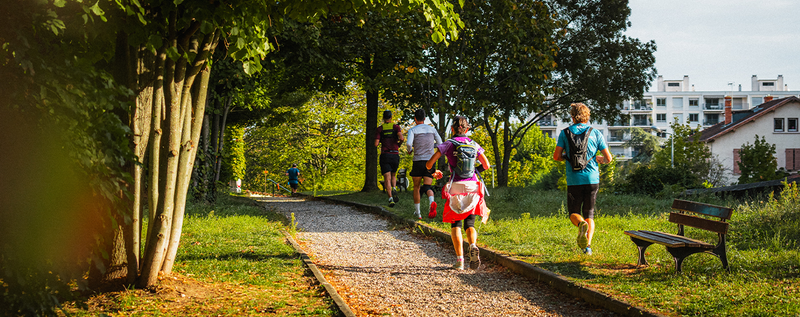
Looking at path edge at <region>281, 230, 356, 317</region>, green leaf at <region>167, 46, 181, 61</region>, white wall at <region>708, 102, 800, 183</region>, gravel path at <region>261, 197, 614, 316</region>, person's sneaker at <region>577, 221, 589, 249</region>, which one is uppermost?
white wall at <region>708, 102, 800, 183</region>

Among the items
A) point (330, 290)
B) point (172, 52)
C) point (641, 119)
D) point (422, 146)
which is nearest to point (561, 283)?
point (330, 290)

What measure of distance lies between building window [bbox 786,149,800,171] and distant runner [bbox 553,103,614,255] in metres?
56.4

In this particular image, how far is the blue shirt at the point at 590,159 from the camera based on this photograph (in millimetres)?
6780

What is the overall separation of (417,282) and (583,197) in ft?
7.35

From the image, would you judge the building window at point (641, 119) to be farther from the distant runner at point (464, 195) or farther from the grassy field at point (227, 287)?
the distant runner at point (464, 195)

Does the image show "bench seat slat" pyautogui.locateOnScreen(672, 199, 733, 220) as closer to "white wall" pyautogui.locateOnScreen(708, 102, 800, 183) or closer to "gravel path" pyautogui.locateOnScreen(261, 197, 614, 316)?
"gravel path" pyautogui.locateOnScreen(261, 197, 614, 316)

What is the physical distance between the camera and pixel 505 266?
6.96 m

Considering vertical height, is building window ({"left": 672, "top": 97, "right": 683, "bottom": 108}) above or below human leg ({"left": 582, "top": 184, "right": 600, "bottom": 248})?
above

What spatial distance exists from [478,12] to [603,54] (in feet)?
39.9

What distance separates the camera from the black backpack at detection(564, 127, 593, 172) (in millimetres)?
6773

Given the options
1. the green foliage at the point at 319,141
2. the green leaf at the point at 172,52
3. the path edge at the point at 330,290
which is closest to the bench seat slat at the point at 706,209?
the path edge at the point at 330,290

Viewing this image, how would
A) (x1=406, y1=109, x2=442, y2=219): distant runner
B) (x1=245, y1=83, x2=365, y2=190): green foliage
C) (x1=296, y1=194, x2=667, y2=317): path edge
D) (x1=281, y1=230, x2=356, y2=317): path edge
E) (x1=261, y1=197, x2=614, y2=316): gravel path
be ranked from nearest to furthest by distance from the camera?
(x1=296, y1=194, x2=667, y2=317): path edge < (x1=281, y1=230, x2=356, y2=317): path edge < (x1=261, y1=197, x2=614, y2=316): gravel path < (x1=406, y1=109, x2=442, y2=219): distant runner < (x1=245, y1=83, x2=365, y2=190): green foliage

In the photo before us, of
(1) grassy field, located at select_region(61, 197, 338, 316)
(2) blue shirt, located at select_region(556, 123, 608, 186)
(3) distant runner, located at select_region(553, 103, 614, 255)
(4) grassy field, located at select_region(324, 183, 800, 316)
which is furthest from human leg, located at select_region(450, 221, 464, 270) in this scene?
(1) grassy field, located at select_region(61, 197, 338, 316)

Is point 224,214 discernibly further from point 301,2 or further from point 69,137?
point 69,137
